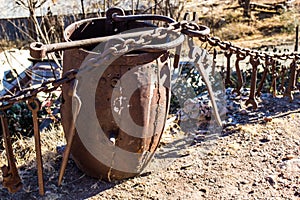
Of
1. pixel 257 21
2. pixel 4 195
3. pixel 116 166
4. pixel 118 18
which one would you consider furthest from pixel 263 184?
pixel 257 21

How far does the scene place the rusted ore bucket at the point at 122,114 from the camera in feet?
8.13

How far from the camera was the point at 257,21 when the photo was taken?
995cm

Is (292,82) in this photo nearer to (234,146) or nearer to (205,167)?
(234,146)

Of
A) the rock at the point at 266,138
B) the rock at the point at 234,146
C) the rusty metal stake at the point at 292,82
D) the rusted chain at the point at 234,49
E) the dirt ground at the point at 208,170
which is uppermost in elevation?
the rusted chain at the point at 234,49

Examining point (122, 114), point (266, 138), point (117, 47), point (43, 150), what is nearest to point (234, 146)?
point (266, 138)

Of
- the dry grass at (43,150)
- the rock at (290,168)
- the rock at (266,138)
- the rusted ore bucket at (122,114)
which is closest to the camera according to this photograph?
the rusted ore bucket at (122,114)

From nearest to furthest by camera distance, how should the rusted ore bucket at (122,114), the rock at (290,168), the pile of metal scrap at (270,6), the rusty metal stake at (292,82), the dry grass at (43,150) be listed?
the rusted ore bucket at (122,114), the rock at (290,168), the dry grass at (43,150), the rusty metal stake at (292,82), the pile of metal scrap at (270,6)

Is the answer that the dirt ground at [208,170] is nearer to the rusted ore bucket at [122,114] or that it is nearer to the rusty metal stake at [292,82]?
the rusted ore bucket at [122,114]

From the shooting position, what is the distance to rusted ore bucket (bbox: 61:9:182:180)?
248cm

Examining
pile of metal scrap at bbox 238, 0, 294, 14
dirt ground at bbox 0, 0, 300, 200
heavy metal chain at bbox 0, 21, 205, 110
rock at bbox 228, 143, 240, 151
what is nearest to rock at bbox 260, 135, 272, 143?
dirt ground at bbox 0, 0, 300, 200

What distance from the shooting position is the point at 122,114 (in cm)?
256

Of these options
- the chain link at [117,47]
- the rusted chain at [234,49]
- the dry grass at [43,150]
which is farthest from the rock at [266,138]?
the dry grass at [43,150]

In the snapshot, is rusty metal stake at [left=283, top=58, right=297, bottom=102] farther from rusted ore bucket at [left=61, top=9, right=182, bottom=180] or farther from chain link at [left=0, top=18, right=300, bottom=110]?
rusted ore bucket at [left=61, top=9, right=182, bottom=180]

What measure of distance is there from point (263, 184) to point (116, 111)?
1.17m
